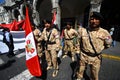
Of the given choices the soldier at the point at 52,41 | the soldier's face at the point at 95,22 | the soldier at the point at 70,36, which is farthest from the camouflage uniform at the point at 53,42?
the soldier's face at the point at 95,22

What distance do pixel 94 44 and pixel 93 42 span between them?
2.2 inches

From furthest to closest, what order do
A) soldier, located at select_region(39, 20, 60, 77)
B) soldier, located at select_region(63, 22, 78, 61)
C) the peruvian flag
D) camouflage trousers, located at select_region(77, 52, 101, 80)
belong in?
soldier, located at select_region(63, 22, 78, 61) → soldier, located at select_region(39, 20, 60, 77) → the peruvian flag → camouflage trousers, located at select_region(77, 52, 101, 80)

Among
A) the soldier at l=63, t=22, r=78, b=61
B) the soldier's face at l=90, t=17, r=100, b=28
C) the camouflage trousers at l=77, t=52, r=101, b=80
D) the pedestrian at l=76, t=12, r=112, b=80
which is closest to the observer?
the soldier's face at l=90, t=17, r=100, b=28

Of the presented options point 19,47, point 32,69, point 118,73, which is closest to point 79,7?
point 19,47

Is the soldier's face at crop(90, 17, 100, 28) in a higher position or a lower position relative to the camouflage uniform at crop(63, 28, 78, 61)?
higher

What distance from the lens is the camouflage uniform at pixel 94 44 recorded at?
4062mm

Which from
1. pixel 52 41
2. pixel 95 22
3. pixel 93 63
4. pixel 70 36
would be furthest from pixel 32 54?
pixel 70 36

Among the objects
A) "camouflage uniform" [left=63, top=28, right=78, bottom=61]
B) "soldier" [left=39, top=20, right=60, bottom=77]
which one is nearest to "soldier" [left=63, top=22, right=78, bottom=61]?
"camouflage uniform" [left=63, top=28, right=78, bottom=61]

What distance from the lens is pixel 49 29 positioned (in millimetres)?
6230

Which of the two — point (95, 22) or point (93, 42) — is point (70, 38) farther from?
point (95, 22)

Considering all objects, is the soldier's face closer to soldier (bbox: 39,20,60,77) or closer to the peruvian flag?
the peruvian flag

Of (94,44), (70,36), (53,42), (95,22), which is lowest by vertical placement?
(70,36)

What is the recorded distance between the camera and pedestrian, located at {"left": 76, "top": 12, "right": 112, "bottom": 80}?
13.2ft

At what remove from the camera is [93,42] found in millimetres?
4148
